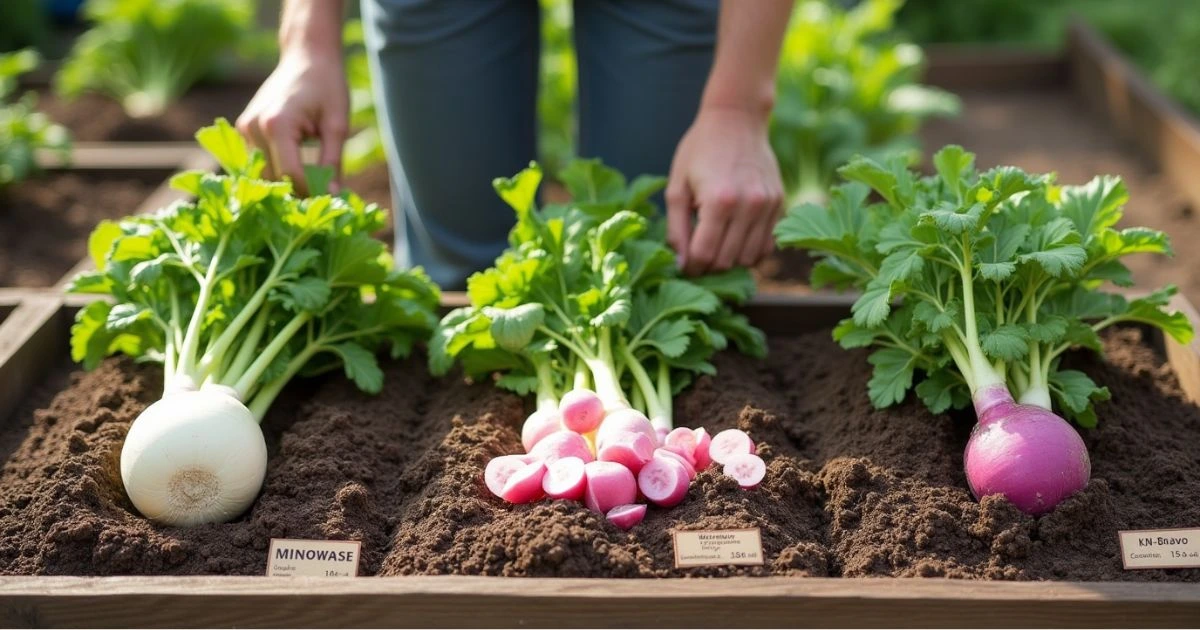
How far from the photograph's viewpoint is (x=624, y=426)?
2199 mm

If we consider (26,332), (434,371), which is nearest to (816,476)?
(434,371)

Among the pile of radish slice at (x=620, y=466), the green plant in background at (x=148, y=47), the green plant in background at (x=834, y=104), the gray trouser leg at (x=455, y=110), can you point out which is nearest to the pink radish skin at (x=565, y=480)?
the pile of radish slice at (x=620, y=466)

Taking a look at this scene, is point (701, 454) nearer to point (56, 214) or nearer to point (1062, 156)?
point (56, 214)

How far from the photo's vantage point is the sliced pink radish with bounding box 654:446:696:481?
2.20m

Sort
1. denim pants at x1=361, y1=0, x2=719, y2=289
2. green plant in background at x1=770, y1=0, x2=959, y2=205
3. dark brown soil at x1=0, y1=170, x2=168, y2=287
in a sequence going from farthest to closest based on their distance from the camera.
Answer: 1. green plant in background at x1=770, y1=0, x2=959, y2=205
2. dark brown soil at x1=0, y1=170, x2=168, y2=287
3. denim pants at x1=361, y1=0, x2=719, y2=289

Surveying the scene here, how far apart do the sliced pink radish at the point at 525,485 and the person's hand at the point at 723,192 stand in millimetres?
844

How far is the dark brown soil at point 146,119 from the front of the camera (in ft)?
18.4

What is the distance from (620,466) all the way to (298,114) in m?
1.26

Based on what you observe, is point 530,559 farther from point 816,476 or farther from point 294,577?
point 816,476

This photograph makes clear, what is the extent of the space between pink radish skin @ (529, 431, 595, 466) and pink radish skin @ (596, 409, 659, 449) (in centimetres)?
3

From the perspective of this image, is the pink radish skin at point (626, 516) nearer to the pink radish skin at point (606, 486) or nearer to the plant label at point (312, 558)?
the pink radish skin at point (606, 486)

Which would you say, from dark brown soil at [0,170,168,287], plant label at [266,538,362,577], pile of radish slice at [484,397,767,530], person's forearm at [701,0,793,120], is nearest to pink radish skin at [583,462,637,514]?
pile of radish slice at [484,397,767,530]

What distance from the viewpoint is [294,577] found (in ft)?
6.41

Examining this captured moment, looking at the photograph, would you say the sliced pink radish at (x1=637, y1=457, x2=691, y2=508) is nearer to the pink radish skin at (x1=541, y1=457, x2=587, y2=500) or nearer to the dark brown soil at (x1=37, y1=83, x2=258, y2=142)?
the pink radish skin at (x1=541, y1=457, x2=587, y2=500)
